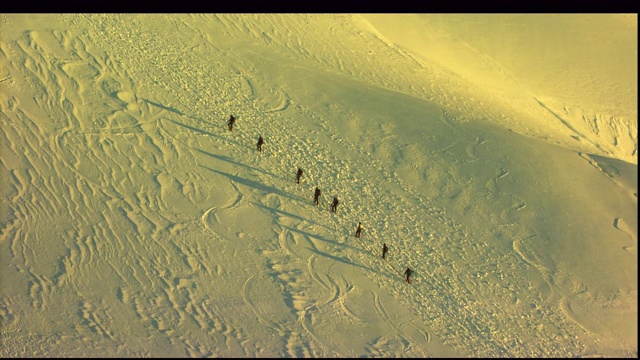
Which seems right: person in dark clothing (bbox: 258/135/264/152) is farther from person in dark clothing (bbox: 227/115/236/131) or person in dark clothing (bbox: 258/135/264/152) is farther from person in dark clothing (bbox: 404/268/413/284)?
person in dark clothing (bbox: 404/268/413/284)

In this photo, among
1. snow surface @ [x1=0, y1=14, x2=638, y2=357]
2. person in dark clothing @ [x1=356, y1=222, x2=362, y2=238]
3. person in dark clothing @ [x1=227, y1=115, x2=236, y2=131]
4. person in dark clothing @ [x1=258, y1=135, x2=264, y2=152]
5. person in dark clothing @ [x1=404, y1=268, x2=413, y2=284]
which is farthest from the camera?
person in dark clothing @ [x1=227, y1=115, x2=236, y2=131]

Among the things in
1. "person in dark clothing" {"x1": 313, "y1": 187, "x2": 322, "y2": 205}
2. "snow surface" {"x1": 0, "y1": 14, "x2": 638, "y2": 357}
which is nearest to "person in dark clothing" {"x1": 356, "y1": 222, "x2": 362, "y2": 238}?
"snow surface" {"x1": 0, "y1": 14, "x2": 638, "y2": 357}

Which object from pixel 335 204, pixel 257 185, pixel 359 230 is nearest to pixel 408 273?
pixel 359 230

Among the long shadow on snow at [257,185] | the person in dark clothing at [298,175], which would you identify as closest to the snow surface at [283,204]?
the long shadow on snow at [257,185]

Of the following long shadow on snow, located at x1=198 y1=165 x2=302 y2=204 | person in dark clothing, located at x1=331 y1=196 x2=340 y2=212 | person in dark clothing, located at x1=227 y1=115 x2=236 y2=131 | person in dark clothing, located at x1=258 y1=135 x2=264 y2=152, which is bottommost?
long shadow on snow, located at x1=198 y1=165 x2=302 y2=204

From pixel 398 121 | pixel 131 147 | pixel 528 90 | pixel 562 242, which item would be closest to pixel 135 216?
pixel 131 147

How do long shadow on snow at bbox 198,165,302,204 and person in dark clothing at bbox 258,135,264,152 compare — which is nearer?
long shadow on snow at bbox 198,165,302,204

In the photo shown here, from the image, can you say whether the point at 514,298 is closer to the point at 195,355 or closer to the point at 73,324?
the point at 195,355

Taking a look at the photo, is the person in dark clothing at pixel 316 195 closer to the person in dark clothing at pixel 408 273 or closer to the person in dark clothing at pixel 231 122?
the person in dark clothing at pixel 408 273
